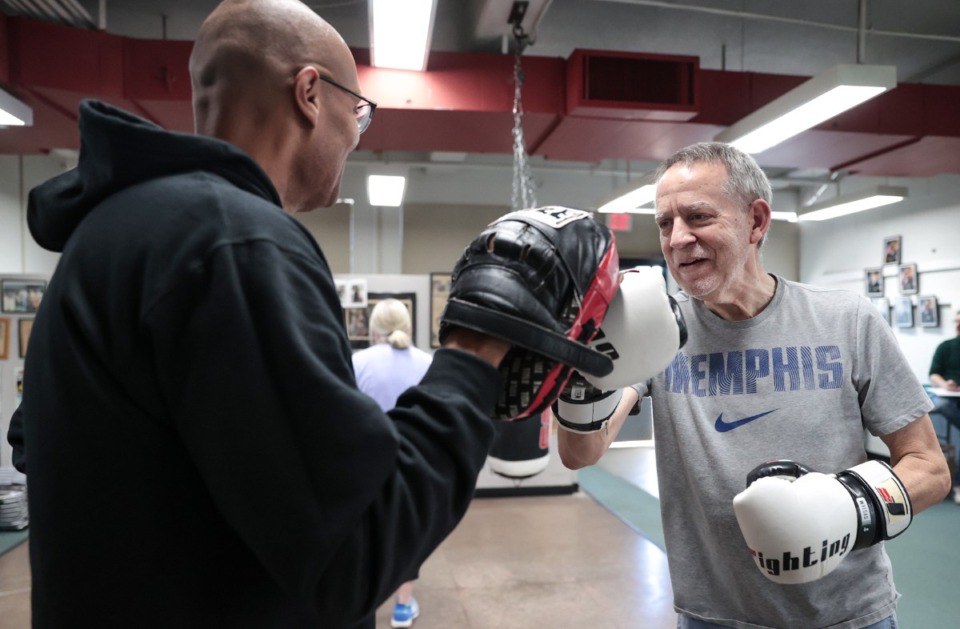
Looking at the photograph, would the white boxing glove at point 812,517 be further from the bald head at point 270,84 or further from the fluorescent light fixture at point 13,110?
the fluorescent light fixture at point 13,110

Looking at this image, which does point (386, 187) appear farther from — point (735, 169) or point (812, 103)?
point (735, 169)

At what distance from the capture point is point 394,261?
995cm

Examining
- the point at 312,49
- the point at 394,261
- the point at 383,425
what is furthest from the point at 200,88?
the point at 394,261

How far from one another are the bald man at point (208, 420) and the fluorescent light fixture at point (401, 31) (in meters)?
2.54

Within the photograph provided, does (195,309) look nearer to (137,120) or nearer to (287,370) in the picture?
(287,370)

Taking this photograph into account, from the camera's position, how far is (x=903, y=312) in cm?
909

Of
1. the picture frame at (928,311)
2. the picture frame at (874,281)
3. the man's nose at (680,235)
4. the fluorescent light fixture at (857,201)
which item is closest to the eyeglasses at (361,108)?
the man's nose at (680,235)

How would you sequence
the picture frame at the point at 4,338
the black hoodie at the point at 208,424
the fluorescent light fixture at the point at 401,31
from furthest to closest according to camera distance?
1. the picture frame at the point at 4,338
2. the fluorescent light fixture at the point at 401,31
3. the black hoodie at the point at 208,424

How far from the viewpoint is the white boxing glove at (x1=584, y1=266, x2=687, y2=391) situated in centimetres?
97

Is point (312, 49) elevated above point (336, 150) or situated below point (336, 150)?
above

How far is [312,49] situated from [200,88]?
0.15m

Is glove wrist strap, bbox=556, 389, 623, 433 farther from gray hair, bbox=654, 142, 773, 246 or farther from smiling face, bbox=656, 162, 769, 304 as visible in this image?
gray hair, bbox=654, 142, 773, 246

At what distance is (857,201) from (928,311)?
2.57m

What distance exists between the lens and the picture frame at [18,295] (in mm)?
5367
